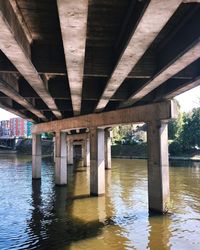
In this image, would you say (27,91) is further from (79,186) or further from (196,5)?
(79,186)

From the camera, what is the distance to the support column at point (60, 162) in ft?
106

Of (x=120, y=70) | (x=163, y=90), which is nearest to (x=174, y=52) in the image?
(x=120, y=70)

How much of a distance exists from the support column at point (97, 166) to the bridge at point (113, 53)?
298cm

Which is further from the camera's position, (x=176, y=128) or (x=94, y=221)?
(x=176, y=128)

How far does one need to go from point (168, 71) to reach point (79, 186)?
69.0 feet

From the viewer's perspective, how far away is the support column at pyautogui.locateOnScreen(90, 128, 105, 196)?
25.4 metres

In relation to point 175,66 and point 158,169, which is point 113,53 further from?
point 158,169

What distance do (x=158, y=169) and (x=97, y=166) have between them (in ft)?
24.1

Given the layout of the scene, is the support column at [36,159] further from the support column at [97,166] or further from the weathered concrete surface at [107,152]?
the weathered concrete surface at [107,152]

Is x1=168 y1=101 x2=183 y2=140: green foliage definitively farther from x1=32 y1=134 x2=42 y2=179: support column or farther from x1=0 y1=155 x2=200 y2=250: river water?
x1=0 y1=155 x2=200 y2=250: river water

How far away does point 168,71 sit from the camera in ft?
41.6

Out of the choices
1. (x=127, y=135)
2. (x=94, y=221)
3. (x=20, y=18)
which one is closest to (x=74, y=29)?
(x=20, y=18)

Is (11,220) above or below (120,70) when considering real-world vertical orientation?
below

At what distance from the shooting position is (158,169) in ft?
62.9
